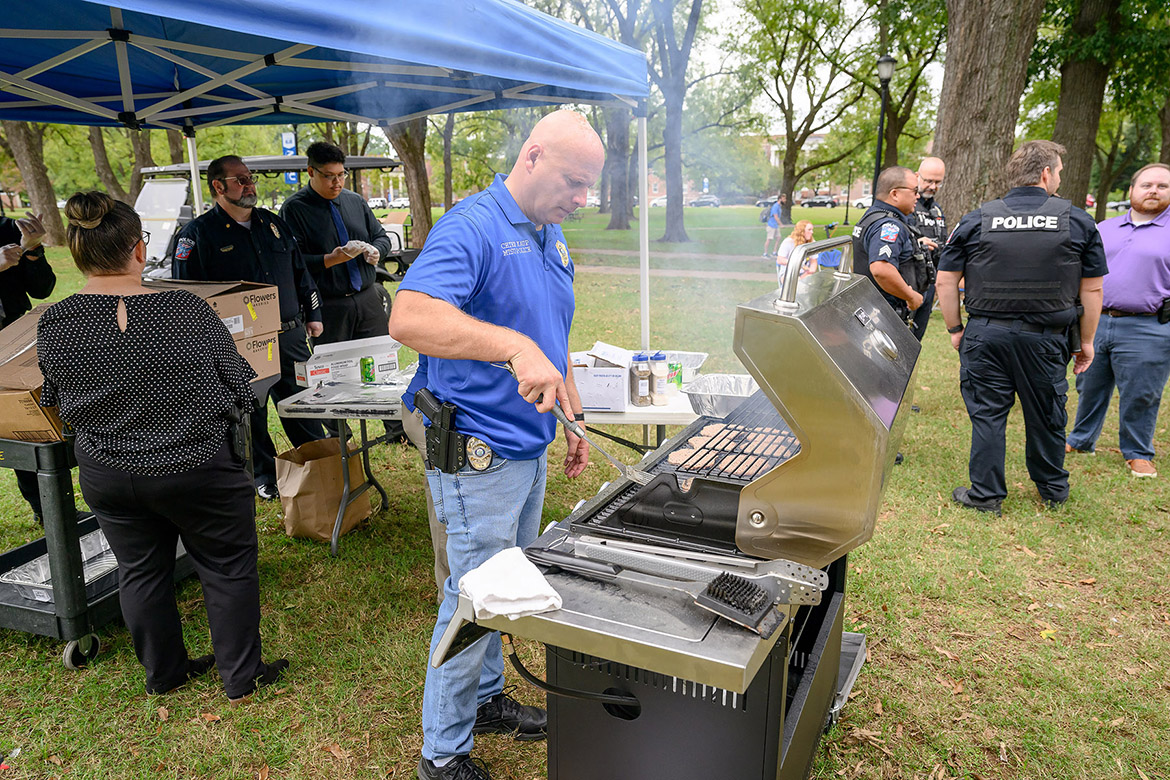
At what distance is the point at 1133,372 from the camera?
466 centimetres

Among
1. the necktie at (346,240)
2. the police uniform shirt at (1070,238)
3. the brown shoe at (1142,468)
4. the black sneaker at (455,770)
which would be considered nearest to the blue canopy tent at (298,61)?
the necktie at (346,240)

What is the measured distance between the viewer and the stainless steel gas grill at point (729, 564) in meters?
1.35

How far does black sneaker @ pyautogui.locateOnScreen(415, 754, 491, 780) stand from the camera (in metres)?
2.16

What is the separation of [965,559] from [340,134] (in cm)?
2840

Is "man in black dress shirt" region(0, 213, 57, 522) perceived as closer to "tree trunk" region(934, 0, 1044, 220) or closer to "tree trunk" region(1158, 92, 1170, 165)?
"tree trunk" region(934, 0, 1044, 220)

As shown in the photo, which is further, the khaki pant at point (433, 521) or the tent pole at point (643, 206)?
the tent pole at point (643, 206)

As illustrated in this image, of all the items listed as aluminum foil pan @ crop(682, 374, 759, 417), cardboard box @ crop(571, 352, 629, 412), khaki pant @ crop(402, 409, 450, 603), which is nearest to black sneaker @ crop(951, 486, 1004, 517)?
aluminum foil pan @ crop(682, 374, 759, 417)

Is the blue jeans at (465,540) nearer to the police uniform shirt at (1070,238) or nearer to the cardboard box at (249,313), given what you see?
the cardboard box at (249,313)

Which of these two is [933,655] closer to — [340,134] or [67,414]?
[67,414]

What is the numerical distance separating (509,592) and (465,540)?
671 millimetres

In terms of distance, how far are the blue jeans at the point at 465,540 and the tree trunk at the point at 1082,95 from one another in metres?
13.5

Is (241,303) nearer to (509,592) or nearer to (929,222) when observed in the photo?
(509,592)

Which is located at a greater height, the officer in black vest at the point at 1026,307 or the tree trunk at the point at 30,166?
the tree trunk at the point at 30,166

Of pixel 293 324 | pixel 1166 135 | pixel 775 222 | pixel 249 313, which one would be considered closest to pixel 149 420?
pixel 249 313
